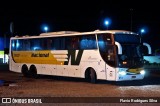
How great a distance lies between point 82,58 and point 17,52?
9.00 m

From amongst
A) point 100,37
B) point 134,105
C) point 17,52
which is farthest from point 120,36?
point 17,52

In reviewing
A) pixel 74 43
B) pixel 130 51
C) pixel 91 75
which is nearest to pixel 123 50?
pixel 130 51

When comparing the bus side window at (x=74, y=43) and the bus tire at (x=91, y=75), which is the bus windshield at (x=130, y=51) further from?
the bus side window at (x=74, y=43)

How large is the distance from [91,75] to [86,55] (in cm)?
139

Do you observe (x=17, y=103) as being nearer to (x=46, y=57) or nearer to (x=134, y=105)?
(x=134, y=105)

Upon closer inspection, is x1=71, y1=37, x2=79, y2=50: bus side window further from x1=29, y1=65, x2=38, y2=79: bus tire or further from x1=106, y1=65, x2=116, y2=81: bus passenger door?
x1=29, y1=65, x2=38, y2=79: bus tire

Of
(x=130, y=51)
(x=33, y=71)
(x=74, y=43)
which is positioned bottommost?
(x=33, y=71)

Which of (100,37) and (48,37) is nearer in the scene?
(100,37)

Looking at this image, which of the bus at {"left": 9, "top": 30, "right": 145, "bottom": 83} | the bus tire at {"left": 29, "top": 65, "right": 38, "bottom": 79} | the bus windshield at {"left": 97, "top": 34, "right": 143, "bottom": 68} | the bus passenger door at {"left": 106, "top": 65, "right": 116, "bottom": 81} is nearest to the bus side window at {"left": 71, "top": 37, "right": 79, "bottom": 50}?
the bus at {"left": 9, "top": 30, "right": 145, "bottom": 83}

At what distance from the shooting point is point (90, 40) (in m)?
24.5

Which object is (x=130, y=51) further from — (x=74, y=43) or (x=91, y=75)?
(x=74, y=43)

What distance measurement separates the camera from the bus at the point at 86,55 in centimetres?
2277

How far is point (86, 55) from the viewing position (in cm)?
2483

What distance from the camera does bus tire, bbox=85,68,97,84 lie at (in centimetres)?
2416
